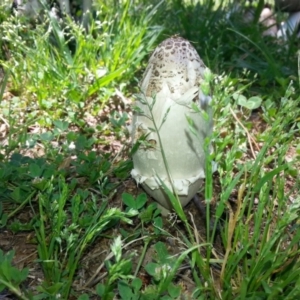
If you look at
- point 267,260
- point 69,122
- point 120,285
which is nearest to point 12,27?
point 69,122

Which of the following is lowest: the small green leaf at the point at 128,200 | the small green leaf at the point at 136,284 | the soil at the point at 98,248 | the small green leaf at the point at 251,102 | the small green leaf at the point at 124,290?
the soil at the point at 98,248

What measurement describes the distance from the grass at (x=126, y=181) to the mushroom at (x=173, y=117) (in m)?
0.06

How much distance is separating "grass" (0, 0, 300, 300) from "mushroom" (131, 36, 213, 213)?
0.06 m

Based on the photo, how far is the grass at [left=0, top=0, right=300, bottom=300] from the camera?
1170 millimetres

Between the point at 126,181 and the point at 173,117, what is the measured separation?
0.47 metres

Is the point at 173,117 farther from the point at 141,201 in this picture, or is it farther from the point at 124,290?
the point at 124,290

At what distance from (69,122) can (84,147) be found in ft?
0.97

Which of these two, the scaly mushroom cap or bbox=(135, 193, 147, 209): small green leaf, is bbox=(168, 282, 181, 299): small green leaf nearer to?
bbox=(135, 193, 147, 209): small green leaf

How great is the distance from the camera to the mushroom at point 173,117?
126cm

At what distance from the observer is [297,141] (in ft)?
6.27

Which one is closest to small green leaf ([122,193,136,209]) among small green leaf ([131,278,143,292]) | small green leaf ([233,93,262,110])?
small green leaf ([131,278,143,292])

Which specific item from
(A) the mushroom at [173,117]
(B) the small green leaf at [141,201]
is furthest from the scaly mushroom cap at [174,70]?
(B) the small green leaf at [141,201]

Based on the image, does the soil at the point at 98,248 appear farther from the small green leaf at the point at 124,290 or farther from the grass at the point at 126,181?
the small green leaf at the point at 124,290

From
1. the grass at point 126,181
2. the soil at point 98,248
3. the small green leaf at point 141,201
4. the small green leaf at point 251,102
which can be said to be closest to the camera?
the grass at point 126,181
